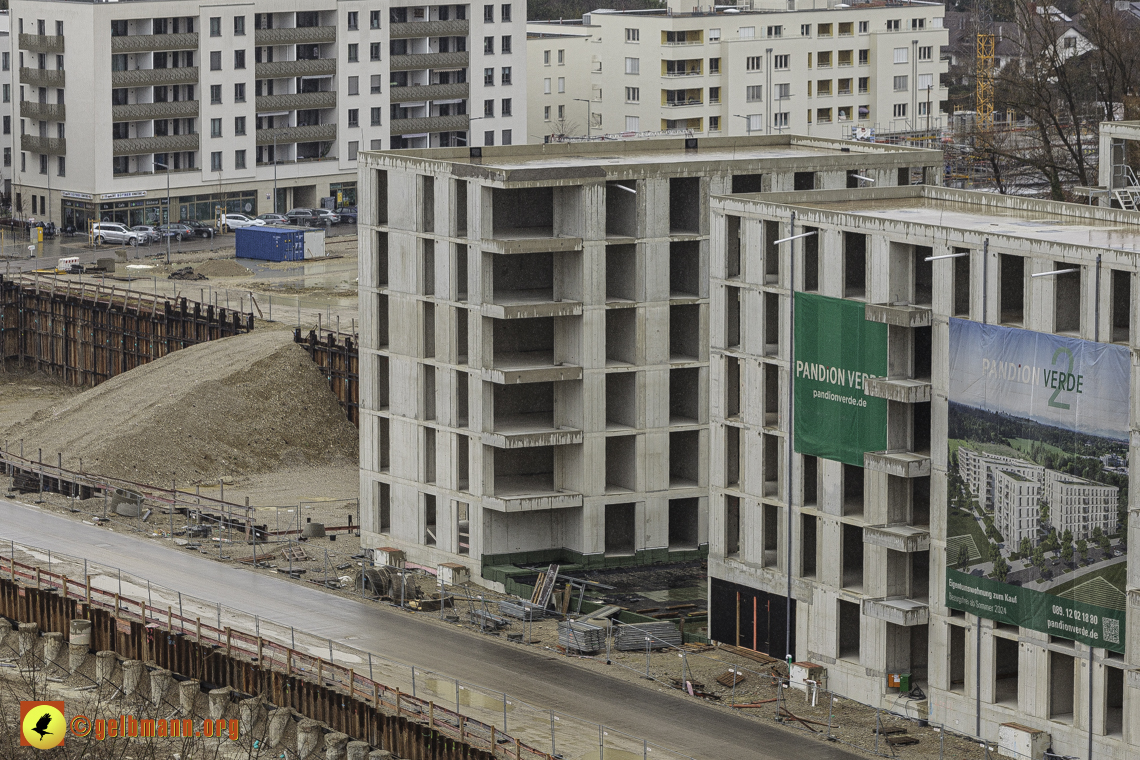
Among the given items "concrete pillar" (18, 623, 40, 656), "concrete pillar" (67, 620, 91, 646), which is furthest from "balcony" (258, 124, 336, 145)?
"concrete pillar" (67, 620, 91, 646)

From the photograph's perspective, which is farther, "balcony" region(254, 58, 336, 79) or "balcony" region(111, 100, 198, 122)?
"balcony" region(254, 58, 336, 79)

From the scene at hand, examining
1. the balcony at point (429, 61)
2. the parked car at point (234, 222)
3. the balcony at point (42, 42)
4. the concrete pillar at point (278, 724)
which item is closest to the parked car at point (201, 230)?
the parked car at point (234, 222)

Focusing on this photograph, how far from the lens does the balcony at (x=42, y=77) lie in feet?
571

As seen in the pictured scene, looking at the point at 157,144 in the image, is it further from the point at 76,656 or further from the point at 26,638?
the point at 76,656

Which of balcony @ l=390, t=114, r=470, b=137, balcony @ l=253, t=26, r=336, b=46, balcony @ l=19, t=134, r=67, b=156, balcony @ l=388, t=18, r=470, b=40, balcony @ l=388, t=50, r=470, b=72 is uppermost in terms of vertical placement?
balcony @ l=388, t=18, r=470, b=40

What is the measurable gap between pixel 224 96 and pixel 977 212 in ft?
394

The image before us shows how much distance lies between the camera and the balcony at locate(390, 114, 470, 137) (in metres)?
195

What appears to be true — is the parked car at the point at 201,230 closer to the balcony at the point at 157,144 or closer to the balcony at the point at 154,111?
the balcony at the point at 157,144

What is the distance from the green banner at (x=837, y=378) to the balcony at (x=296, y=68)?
123 meters

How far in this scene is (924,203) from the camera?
71.8 metres

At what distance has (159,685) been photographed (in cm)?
6981

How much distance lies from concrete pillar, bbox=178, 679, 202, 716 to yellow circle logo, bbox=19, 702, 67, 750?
412cm

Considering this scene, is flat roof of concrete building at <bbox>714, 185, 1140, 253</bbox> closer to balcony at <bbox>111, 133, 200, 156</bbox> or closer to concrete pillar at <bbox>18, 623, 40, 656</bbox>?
concrete pillar at <bbox>18, 623, 40, 656</bbox>

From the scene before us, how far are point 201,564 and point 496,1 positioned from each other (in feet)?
400
